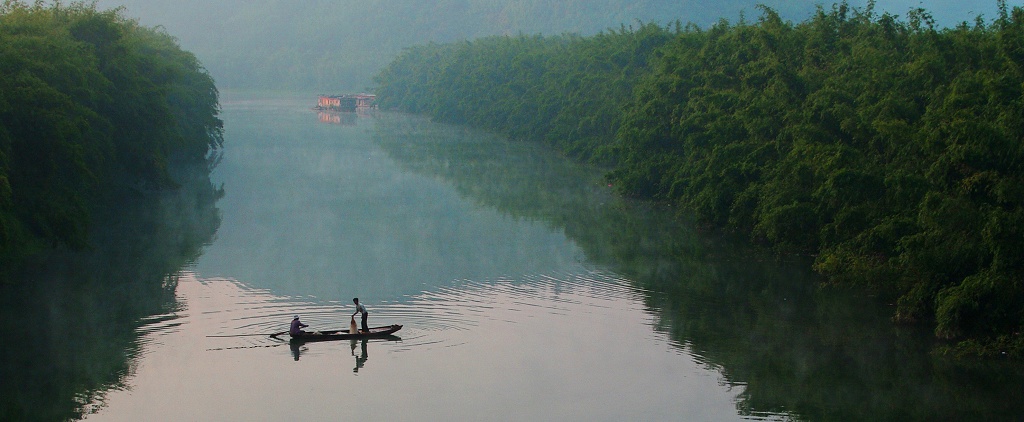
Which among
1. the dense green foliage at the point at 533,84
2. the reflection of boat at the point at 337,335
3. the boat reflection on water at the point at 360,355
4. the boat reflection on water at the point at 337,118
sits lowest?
the boat reflection on water at the point at 360,355

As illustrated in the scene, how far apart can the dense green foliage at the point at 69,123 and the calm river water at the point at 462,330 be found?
167cm

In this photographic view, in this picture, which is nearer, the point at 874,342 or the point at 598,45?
the point at 874,342

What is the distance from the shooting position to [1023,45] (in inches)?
1077

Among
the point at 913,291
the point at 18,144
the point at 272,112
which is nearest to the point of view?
the point at 913,291

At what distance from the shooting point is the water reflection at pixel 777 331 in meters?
19.7

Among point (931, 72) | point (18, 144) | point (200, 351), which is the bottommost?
point (200, 351)

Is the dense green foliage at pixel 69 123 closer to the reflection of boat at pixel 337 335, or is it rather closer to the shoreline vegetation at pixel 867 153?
the reflection of boat at pixel 337 335

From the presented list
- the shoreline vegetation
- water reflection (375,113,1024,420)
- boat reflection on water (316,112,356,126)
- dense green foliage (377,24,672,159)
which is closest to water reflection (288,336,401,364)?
water reflection (375,113,1024,420)

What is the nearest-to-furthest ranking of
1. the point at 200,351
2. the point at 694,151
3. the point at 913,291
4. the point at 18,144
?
1. the point at 200,351
2. the point at 913,291
3. the point at 18,144
4. the point at 694,151

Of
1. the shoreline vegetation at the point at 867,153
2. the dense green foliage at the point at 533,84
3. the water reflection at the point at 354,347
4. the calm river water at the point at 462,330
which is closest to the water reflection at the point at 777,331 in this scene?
the calm river water at the point at 462,330

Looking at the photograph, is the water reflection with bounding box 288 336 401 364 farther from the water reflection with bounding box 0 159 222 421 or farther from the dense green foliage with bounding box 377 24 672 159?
Result: the dense green foliage with bounding box 377 24 672 159

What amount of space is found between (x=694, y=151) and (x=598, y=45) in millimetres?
36754

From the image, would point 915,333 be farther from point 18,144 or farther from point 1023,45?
point 18,144

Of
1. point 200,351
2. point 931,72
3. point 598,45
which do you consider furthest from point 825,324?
point 598,45
